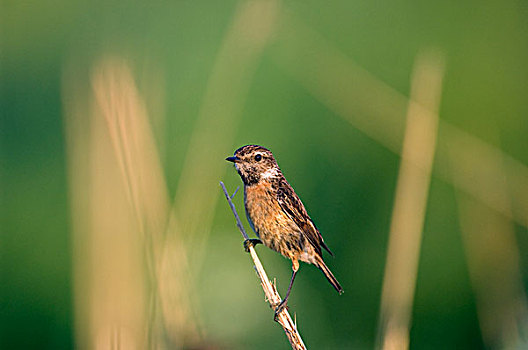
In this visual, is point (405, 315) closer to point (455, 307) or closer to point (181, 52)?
point (455, 307)

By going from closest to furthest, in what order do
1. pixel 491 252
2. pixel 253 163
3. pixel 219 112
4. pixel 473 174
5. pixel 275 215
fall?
pixel 275 215, pixel 253 163, pixel 219 112, pixel 473 174, pixel 491 252

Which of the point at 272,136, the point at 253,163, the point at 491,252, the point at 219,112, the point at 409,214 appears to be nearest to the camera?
the point at 409,214

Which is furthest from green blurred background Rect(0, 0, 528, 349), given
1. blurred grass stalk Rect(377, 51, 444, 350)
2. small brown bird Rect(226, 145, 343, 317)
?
blurred grass stalk Rect(377, 51, 444, 350)

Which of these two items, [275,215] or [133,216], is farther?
[275,215]

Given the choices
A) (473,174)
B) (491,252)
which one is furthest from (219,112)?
(491,252)

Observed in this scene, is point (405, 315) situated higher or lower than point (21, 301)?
lower

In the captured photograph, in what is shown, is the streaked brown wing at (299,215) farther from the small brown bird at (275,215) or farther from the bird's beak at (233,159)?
the bird's beak at (233,159)

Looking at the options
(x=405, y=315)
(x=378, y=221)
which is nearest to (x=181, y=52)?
(x=378, y=221)

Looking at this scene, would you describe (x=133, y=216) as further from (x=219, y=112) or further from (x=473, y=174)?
(x=473, y=174)
